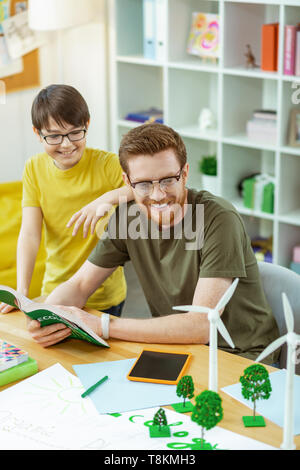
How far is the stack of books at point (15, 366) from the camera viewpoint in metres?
1.57

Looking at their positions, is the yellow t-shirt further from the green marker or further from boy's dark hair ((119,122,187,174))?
the green marker

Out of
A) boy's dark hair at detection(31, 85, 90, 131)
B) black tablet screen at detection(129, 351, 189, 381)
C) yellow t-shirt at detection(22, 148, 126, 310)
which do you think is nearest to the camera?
black tablet screen at detection(129, 351, 189, 381)

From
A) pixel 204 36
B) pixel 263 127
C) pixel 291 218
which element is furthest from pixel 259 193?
pixel 204 36

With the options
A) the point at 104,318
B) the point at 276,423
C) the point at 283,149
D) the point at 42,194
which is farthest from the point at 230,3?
the point at 276,423

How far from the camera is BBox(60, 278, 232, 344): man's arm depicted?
5.57 ft

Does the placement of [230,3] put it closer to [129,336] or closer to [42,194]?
[42,194]

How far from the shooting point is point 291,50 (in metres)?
3.21

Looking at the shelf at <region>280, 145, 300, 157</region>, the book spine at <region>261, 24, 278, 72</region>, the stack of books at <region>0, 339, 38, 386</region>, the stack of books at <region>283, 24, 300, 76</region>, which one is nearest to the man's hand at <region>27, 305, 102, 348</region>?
the stack of books at <region>0, 339, 38, 386</region>

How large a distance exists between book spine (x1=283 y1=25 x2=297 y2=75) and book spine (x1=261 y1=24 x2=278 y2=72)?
4.8 inches

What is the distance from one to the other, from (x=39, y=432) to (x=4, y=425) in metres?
0.08

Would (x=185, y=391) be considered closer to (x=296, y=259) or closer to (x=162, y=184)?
(x=162, y=184)

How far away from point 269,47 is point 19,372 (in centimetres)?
235

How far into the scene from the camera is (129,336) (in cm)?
173
